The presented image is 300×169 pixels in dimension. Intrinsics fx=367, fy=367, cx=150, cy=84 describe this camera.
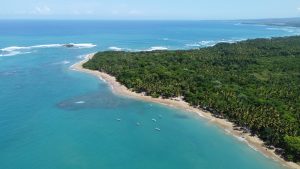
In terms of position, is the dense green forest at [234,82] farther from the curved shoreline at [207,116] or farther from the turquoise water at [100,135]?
Answer: the turquoise water at [100,135]

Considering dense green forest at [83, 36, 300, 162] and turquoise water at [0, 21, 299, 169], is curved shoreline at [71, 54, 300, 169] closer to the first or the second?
turquoise water at [0, 21, 299, 169]

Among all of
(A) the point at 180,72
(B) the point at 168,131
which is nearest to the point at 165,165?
(B) the point at 168,131

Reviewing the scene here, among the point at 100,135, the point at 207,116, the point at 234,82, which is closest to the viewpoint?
the point at 100,135

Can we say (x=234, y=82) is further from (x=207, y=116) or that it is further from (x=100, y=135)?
(x=100, y=135)

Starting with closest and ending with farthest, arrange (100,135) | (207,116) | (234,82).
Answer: (100,135)
(207,116)
(234,82)

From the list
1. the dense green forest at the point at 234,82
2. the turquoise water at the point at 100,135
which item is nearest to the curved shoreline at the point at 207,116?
the turquoise water at the point at 100,135

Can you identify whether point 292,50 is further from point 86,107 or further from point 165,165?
point 165,165

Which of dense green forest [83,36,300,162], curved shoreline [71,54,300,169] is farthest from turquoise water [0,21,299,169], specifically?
dense green forest [83,36,300,162]

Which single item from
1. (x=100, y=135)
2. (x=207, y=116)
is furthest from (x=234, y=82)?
(x=100, y=135)
